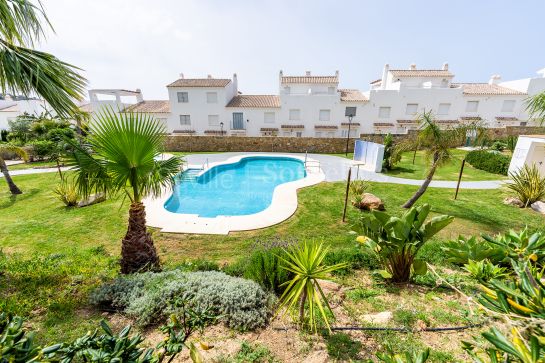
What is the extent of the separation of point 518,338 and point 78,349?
2.67 metres

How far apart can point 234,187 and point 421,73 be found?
29587 millimetres

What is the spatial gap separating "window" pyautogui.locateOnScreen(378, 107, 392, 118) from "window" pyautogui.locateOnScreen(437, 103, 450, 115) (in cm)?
597

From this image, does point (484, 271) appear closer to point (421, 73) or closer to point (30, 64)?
point (30, 64)

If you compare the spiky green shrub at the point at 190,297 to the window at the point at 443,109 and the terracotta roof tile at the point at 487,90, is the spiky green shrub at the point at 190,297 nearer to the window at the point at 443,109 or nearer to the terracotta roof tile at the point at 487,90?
the window at the point at 443,109

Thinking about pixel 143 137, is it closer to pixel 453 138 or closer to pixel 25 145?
pixel 453 138

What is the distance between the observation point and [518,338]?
1.31m

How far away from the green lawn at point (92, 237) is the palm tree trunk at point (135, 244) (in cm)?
53

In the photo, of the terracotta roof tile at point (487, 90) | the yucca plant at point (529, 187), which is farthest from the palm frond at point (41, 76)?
the terracotta roof tile at point (487, 90)

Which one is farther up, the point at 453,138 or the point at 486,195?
the point at 453,138

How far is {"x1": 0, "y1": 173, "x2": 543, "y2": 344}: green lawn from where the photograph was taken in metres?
3.53

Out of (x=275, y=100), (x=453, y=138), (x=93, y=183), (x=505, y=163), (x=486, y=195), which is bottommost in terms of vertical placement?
(x=486, y=195)

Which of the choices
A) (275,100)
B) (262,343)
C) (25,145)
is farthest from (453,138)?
(25,145)

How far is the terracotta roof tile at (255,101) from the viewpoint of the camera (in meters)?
27.8

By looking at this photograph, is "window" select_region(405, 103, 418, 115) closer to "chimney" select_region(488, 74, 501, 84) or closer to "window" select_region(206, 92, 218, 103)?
"chimney" select_region(488, 74, 501, 84)
